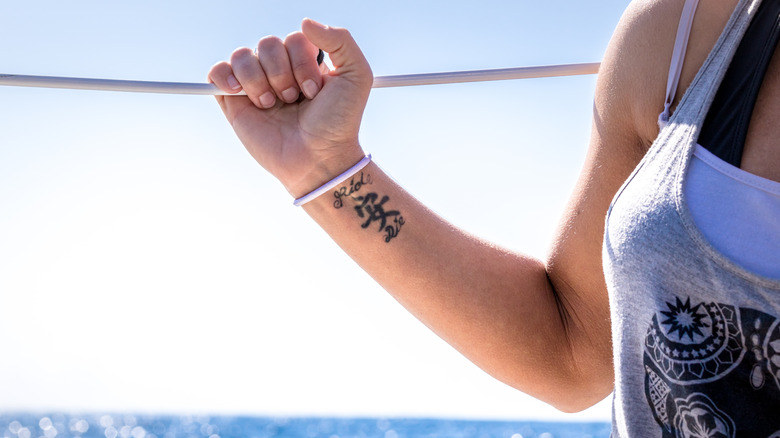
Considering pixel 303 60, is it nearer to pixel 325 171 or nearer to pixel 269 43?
pixel 269 43

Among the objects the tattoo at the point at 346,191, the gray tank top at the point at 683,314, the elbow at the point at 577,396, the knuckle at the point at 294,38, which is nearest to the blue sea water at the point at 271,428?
the elbow at the point at 577,396

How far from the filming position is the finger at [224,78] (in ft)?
3.62

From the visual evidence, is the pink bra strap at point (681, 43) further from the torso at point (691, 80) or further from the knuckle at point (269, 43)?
the knuckle at point (269, 43)

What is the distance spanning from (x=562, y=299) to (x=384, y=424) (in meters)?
24.9

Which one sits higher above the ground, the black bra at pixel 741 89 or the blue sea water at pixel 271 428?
the black bra at pixel 741 89

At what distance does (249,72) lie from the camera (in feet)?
3.61

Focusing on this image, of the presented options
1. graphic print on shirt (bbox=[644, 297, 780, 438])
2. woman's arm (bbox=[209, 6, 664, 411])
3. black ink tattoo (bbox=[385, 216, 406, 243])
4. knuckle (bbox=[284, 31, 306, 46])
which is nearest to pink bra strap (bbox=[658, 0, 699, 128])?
woman's arm (bbox=[209, 6, 664, 411])

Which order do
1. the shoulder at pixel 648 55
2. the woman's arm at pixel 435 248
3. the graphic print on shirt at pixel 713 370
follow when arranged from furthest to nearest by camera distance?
the woman's arm at pixel 435 248, the shoulder at pixel 648 55, the graphic print on shirt at pixel 713 370

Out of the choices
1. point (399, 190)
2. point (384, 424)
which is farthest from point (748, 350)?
point (384, 424)

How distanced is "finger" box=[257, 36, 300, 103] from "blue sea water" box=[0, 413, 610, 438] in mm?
21241

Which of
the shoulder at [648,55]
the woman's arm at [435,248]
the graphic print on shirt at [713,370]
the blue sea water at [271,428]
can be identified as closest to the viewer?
the graphic print on shirt at [713,370]

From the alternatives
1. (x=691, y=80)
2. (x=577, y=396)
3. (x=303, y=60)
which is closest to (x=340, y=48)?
(x=303, y=60)

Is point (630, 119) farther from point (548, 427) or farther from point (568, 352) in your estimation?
point (548, 427)

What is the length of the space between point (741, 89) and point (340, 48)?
56cm
